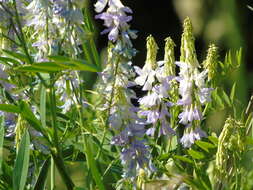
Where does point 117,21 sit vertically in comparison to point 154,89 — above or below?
above

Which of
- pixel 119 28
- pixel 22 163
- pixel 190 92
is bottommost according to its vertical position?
pixel 22 163

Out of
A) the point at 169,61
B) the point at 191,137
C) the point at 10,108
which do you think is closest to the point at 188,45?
the point at 169,61

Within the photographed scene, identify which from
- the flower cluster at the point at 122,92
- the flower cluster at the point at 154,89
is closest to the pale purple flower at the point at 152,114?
the flower cluster at the point at 154,89

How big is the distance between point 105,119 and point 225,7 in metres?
0.55

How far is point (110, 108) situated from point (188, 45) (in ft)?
0.81

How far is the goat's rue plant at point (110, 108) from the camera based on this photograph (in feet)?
3.41

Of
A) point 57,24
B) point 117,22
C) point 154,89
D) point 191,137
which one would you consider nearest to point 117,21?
point 117,22

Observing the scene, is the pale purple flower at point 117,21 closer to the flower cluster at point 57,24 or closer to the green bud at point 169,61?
the flower cluster at point 57,24

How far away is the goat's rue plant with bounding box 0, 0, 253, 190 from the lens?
104 cm

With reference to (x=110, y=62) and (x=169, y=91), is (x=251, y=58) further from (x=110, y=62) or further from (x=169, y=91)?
(x=110, y=62)

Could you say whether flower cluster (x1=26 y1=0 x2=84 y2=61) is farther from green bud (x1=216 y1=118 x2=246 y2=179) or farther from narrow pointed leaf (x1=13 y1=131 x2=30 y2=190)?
green bud (x1=216 y1=118 x2=246 y2=179)

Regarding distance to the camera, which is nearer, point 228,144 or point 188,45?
point 228,144

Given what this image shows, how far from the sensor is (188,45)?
1.25 meters

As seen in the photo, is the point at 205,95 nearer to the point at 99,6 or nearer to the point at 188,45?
the point at 188,45
